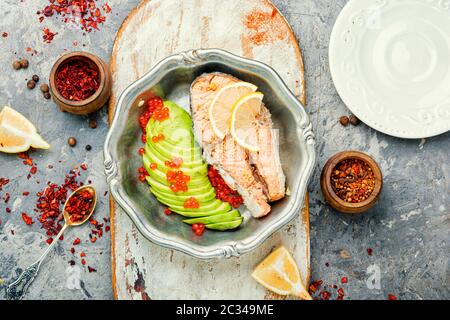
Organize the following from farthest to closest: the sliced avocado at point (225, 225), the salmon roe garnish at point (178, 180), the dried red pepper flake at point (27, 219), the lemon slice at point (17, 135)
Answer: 1. the dried red pepper flake at point (27, 219)
2. the lemon slice at point (17, 135)
3. the sliced avocado at point (225, 225)
4. the salmon roe garnish at point (178, 180)

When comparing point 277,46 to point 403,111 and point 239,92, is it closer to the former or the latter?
point 239,92

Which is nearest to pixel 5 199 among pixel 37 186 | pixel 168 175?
pixel 37 186

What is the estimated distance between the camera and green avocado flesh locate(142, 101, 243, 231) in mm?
3799

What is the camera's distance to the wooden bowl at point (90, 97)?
12.8 feet

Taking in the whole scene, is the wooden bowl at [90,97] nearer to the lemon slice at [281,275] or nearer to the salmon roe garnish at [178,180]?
the salmon roe garnish at [178,180]

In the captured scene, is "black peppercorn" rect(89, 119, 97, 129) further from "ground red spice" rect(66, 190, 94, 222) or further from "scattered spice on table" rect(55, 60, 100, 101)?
"ground red spice" rect(66, 190, 94, 222)

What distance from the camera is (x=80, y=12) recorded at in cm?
426

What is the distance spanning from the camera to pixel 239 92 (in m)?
3.74

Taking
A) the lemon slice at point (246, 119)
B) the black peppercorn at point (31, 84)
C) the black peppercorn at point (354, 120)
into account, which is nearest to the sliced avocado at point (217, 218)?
A: the lemon slice at point (246, 119)

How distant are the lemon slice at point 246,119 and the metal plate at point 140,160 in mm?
190

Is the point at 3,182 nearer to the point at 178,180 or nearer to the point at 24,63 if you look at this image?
the point at 24,63

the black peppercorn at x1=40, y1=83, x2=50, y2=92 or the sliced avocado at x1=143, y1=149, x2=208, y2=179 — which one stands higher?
the black peppercorn at x1=40, y1=83, x2=50, y2=92

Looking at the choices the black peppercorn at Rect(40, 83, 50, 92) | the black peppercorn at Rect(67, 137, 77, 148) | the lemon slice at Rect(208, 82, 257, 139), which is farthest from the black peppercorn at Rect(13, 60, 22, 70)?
the lemon slice at Rect(208, 82, 257, 139)

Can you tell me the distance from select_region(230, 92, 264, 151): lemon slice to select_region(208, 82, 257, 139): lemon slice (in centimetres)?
8
